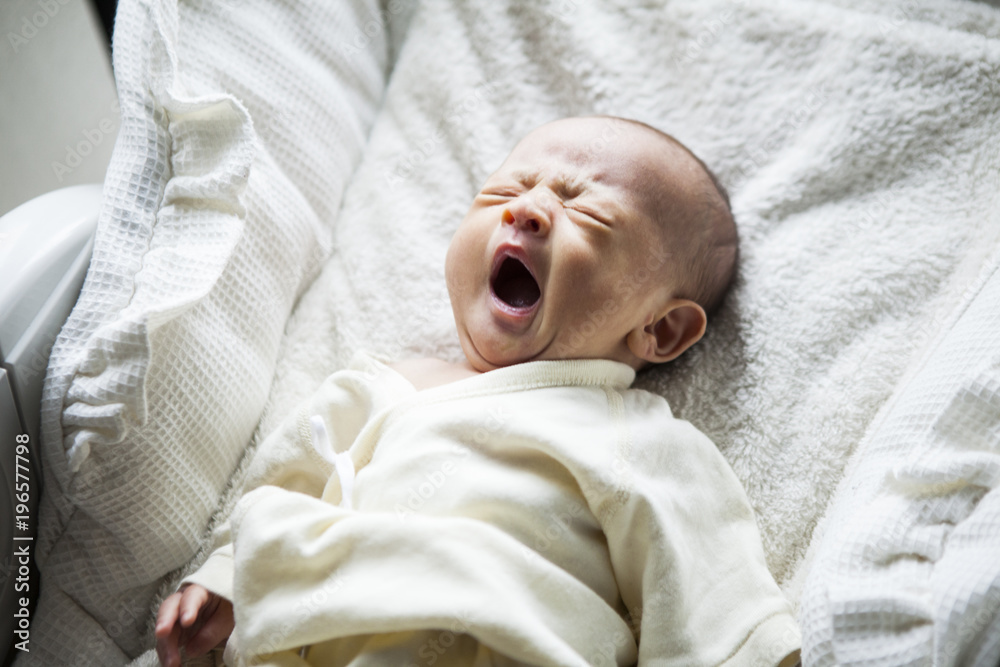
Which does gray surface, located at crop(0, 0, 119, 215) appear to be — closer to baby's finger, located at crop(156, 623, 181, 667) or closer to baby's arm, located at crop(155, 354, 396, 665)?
baby's arm, located at crop(155, 354, 396, 665)

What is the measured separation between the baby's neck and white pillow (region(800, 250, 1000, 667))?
1.86 ft

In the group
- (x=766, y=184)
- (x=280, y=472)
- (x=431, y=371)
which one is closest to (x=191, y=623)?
(x=280, y=472)

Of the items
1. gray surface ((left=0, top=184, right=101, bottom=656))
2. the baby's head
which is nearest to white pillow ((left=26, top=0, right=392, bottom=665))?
gray surface ((left=0, top=184, right=101, bottom=656))

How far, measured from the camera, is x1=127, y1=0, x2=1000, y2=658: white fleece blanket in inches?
46.9

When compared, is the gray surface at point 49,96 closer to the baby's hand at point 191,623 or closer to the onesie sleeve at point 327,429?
the onesie sleeve at point 327,429

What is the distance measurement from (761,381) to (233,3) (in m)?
1.12

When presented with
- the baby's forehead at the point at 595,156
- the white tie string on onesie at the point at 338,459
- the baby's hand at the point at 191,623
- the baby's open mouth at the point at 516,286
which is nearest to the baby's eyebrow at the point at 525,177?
the baby's forehead at the point at 595,156

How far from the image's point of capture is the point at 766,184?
1.32 metres

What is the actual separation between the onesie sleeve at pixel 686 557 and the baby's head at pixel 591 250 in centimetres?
16

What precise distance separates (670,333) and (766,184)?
338 mm

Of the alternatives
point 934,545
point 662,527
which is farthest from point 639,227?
point 934,545

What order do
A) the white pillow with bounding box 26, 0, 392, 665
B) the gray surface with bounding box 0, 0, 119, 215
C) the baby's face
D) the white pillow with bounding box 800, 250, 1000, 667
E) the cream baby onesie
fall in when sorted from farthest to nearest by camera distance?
the gray surface with bounding box 0, 0, 119, 215 → the baby's face → the white pillow with bounding box 26, 0, 392, 665 → the cream baby onesie → the white pillow with bounding box 800, 250, 1000, 667

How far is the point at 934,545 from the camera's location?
863 millimetres

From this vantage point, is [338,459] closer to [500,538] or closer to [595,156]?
[500,538]
